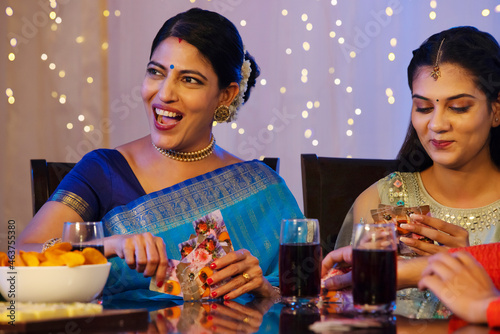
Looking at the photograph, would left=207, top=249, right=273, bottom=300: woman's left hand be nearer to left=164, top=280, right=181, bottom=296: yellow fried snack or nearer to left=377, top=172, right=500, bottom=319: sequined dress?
left=164, top=280, right=181, bottom=296: yellow fried snack

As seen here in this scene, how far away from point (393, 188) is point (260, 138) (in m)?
1.37

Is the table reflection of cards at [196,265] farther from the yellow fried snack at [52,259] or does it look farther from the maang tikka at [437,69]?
the maang tikka at [437,69]

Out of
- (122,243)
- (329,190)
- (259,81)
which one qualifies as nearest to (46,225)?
(122,243)

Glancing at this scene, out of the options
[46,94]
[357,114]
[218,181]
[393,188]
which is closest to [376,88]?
[357,114]

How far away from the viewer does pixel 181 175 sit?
2264 millimetres

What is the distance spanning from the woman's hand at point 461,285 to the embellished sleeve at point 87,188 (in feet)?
3.88

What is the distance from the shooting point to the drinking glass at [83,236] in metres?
1.36

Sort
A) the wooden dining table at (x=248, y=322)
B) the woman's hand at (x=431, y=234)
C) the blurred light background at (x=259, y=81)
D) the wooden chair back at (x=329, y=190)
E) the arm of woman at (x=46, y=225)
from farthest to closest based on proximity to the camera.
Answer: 1. the blurred light background at (x=259, y=81)
2. the wooden chair back at (x=329, y=190)
3. the arm of woman at (x=46, y=225)
4. the woman's hand at (x=431, y=234)
5. the wooden dining table at (x=248, y=322)

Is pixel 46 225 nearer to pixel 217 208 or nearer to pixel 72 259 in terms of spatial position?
pixel 217 208

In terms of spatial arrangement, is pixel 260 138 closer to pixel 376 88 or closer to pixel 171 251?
pixel 376 88

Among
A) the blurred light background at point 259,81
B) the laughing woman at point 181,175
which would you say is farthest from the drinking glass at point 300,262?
the blurred light background at point 259,81

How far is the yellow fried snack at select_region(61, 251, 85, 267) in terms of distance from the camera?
3.90 feet

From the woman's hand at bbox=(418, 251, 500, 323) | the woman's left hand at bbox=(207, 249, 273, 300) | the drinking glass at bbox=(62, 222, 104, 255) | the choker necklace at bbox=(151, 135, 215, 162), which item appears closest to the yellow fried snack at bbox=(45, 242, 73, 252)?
the drinking glass at bbox=(62, 222, 104, 255)

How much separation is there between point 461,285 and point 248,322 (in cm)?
38
